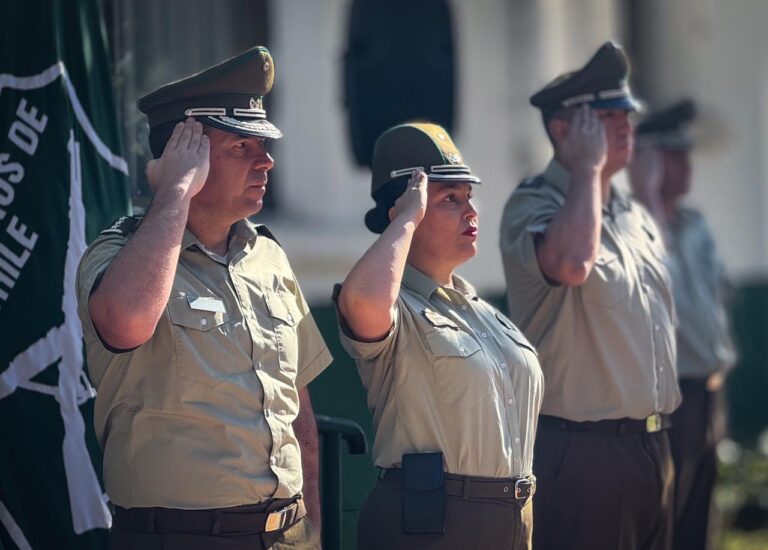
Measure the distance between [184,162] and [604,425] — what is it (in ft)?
5.79

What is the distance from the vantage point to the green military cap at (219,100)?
3375mm

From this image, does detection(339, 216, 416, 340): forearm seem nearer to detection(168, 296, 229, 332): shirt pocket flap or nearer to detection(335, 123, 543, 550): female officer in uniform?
detection(335, 123, 543, 550): female officer in uniform

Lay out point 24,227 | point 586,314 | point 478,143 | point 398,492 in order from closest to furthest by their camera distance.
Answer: point 398,492 → point 24,227 → point 586,314 → point 478,143

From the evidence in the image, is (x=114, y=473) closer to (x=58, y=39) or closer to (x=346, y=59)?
(x=58, y=39)

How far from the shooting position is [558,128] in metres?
4.69

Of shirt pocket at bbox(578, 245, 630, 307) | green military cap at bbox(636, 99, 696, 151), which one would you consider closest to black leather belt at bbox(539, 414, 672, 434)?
shirt pocket at bbox(578, 245, 630, 307)

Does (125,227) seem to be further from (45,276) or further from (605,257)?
(605,257)

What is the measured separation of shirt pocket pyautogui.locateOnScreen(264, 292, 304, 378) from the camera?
3312 millimetres

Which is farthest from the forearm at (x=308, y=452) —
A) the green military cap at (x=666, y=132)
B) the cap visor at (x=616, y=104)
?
the green military cap at (x=666, y=132)

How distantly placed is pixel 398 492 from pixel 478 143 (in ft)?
18.1

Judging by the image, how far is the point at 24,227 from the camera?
12.3ft

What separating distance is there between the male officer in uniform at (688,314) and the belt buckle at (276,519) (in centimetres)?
294

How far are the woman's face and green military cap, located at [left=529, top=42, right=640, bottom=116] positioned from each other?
102 cm

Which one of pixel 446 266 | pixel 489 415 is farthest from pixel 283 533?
pixel 446 266
